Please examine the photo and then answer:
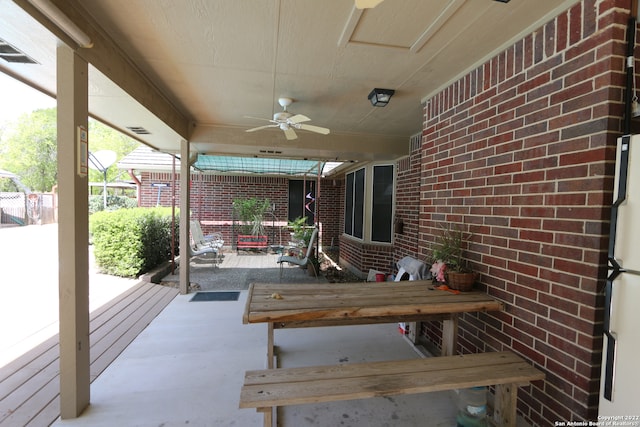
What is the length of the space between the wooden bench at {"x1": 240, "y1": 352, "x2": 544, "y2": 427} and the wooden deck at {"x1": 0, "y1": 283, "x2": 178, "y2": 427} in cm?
146

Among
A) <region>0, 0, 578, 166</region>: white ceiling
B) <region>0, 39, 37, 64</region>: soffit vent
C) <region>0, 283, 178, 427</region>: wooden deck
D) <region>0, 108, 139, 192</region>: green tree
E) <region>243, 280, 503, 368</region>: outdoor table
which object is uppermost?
<region>0, 108, 139, 192</region>: green tree

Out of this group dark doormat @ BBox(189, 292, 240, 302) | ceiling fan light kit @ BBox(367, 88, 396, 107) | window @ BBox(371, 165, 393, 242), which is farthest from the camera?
window @ BBox(371, 165, 393, 242)

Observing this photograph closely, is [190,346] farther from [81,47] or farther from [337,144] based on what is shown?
[337,144]

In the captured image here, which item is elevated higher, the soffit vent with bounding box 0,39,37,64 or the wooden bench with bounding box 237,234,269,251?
the soffit vent with bounding box 0,39,37,64

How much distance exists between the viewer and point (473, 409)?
1.83 meters

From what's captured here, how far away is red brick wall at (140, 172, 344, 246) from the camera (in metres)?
8.91

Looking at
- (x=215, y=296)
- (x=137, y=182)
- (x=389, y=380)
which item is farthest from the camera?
(x=137, y=182)

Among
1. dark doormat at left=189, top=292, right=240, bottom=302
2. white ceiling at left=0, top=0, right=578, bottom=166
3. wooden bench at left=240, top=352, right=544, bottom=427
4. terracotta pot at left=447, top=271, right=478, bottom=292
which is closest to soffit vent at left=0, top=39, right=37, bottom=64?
white ceiling at left=0, top=0, right=578, bottom=166

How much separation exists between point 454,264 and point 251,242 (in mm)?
6793

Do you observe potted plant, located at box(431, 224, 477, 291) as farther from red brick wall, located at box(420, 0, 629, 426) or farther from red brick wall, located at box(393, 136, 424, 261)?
red brick wall, located at box(393, 136, 424, 261)

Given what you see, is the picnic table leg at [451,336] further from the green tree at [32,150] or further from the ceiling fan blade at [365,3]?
the green tree at [32,150]

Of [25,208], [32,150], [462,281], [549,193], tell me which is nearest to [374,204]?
[462,281]

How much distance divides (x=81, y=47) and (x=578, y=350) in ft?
11.0

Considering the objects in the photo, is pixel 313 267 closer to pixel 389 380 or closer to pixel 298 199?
pixel 298 199
